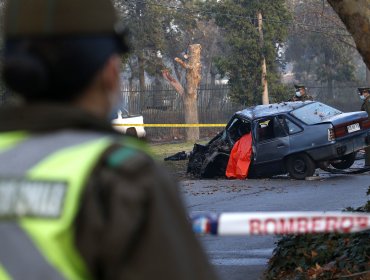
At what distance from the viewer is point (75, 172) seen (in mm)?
1750

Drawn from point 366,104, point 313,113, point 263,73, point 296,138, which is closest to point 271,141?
point 296,138

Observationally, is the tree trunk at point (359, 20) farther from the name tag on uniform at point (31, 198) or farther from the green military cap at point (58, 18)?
the name tag on uniform at point (31, 198)

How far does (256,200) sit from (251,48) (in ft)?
78.4

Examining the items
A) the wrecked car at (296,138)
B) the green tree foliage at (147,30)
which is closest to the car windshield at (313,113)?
the wrecked car at (296,138)

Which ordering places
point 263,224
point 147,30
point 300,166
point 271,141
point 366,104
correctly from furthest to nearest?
1. point 147,30
2. point 271,141
3. point 300,166
4. point 366,104
5. point 263,224

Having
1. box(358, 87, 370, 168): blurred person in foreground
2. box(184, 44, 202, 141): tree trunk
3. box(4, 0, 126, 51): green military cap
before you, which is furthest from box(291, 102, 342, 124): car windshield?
box(4, 0, 126, 51): green military cap

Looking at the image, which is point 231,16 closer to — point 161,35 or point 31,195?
point 161,35

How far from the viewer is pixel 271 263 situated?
8.71 m

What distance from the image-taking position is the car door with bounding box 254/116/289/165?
19078 mm

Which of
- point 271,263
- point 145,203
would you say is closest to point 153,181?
point 145,203

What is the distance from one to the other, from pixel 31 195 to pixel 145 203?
227 mm

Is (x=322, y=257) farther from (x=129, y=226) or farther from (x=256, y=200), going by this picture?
(x=256, y=200)

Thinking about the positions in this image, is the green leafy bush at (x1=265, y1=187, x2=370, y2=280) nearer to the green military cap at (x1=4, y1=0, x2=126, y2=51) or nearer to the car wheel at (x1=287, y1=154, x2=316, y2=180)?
the green military cap at (x1=4, y1=0, x2=126, y2=51)

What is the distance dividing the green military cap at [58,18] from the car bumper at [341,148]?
16.8m
